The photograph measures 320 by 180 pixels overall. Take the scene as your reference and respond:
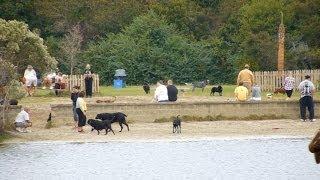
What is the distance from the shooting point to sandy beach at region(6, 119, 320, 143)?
31.9 m

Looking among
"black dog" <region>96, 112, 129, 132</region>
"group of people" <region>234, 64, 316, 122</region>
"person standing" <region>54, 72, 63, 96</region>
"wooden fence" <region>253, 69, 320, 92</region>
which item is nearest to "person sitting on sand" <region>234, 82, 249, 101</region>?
"group of people" <region>234, 64, 316, 122</region>

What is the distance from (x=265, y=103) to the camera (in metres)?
37.0

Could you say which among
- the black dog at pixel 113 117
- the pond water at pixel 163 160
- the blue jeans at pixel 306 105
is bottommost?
the pond water at pixel 163 160

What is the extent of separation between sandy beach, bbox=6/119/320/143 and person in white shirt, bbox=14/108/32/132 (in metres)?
0.34

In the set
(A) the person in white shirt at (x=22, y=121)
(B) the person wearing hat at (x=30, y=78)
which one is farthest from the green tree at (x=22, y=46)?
(A) the person in white shirt at (x=22, y=121)

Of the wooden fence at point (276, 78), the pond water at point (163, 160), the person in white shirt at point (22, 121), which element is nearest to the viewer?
the pond water at point (163, 160)

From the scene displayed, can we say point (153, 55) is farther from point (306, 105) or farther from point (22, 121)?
point (22, 121)

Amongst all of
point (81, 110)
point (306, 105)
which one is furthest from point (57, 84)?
point (306, 105)

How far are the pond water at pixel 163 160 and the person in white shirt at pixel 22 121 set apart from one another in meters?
2.39

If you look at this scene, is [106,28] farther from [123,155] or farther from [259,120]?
[123,155]

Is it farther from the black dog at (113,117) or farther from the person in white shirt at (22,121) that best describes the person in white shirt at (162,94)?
the person in white shirt at (22,121)

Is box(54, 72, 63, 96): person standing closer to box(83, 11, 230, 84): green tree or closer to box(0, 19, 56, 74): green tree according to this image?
box(0, 19, 56, 74): green tree

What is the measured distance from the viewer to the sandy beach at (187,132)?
31938mm

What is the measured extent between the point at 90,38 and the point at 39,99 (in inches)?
1264
